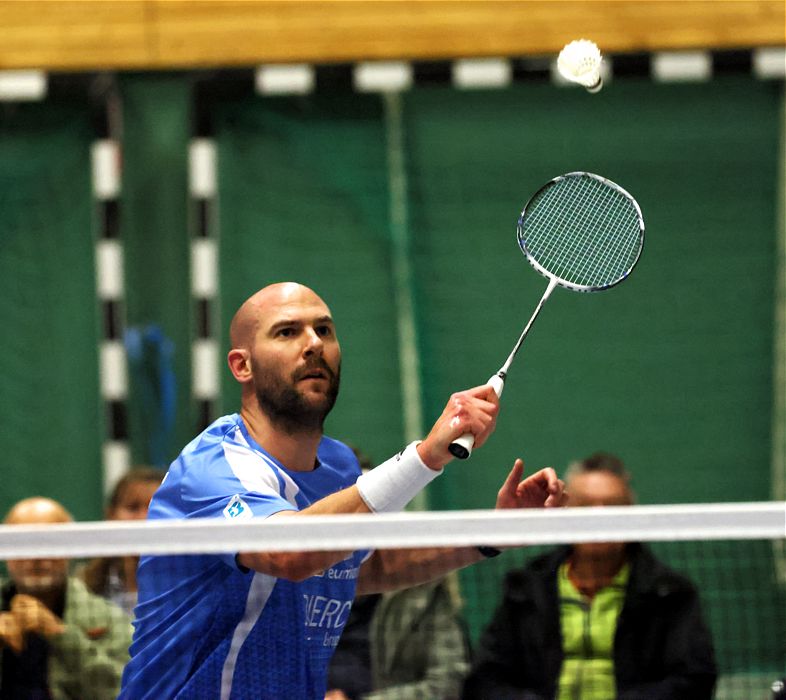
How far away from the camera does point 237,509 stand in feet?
14.6

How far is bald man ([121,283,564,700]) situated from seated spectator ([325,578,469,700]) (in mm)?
504

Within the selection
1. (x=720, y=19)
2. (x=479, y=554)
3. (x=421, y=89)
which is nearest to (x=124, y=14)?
(x=421, y=89)

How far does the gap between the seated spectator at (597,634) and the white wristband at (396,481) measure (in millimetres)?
1100

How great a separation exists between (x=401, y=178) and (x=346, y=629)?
11.1ft

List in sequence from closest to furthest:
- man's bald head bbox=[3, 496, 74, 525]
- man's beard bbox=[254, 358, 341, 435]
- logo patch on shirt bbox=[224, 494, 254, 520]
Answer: logo patch on shirt bbox=[224, 494, 254, 520] → man's beard bbox=[254, 358, 341, 435] → man's bald head bbox=[3, 496, 74, 525]

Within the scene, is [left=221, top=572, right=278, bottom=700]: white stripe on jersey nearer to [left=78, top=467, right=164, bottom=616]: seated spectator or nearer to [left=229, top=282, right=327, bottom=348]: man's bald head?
[left=229, top=282, right=327, bottom=348]: man's bald head

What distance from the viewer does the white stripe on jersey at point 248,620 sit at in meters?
4.51

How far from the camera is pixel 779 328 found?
8.30 meters

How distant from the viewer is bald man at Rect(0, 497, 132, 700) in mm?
5047

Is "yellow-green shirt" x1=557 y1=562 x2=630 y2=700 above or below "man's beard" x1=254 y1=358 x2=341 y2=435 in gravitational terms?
below

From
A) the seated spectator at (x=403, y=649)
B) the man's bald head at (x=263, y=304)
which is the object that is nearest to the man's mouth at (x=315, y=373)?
the man's bald head at (x=263, y=304)

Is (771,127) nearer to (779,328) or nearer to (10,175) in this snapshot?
(779,328)

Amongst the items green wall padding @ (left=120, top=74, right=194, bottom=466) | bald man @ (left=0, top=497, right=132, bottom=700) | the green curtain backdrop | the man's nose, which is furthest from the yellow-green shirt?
the green curtain backdrop

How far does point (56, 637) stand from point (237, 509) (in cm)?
112
